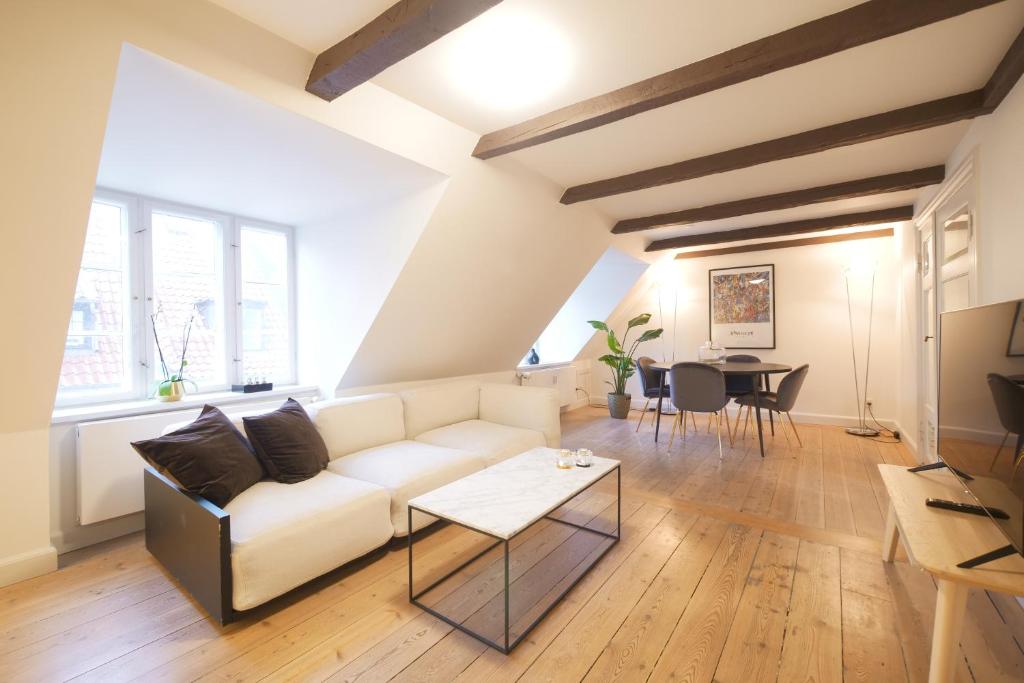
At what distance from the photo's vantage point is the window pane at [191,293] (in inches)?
118

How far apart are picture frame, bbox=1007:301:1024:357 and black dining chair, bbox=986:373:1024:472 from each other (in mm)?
93

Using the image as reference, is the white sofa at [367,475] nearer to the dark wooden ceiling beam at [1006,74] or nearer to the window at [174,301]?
the window at [174,301]

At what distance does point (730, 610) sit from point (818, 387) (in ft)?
15.0

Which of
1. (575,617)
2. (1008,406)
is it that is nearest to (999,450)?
(1008,406)

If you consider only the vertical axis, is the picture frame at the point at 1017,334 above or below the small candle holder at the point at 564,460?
above

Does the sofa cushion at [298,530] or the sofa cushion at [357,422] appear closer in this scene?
the sofa cushion at [298,530]

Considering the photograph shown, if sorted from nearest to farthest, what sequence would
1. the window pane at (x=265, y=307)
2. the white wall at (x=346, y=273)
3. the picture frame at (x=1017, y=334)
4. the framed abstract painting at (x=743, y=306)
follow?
the picture frame at (x=1017, y=334) → the white wall at (x=346, y=273) → the window pane at (x=265, y=307) → the framed abstract painting at (x=743, y=306)

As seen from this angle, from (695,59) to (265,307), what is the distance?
349cm

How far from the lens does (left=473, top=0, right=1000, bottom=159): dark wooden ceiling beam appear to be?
1.58 meters

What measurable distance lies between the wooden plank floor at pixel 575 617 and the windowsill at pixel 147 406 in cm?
74

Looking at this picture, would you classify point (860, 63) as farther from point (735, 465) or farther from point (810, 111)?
point (735, 465)

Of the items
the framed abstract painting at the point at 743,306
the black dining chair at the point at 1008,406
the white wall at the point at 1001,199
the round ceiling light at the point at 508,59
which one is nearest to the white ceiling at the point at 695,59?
the round ceiling light at the point at 508,59

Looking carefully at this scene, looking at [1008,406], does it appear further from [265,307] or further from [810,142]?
[265,307]

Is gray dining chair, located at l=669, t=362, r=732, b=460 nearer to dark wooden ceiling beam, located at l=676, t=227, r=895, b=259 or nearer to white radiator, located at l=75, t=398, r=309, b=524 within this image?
dark wooden ceiling beam, located at l=676, t=227, r=895, b=259
